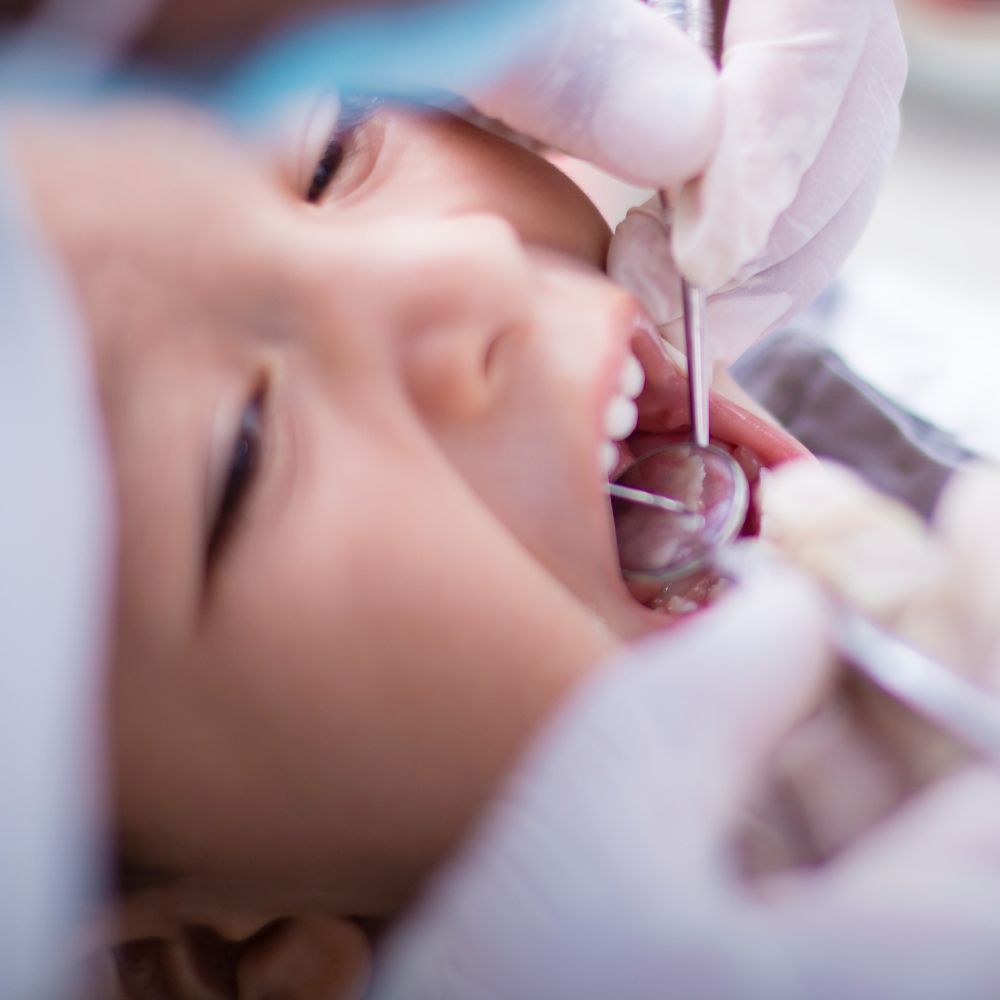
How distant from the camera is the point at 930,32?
1765 millimetres

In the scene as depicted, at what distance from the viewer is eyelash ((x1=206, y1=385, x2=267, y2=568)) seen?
2.06 feet

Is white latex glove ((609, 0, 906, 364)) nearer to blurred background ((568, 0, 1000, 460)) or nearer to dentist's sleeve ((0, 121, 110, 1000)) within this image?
blurred background ((568, 0, 1000, 460))

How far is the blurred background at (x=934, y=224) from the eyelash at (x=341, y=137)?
2.71ft

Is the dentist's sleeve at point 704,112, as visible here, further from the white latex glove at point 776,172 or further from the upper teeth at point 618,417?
the upper teeth at point 618,417

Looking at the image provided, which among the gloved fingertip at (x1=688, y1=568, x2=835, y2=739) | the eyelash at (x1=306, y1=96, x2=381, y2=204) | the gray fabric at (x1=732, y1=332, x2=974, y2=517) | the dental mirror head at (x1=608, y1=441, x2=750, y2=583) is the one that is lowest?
the gray fabric at (x1=732, y1=332, x2=974, y2=517)

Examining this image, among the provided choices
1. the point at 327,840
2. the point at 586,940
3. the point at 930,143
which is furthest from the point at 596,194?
the point at 586,940

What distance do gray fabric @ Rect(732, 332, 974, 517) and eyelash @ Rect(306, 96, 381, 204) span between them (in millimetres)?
641

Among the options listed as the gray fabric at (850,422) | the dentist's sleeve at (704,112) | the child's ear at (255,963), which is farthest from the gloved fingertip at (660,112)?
the child's ear at (255,963)

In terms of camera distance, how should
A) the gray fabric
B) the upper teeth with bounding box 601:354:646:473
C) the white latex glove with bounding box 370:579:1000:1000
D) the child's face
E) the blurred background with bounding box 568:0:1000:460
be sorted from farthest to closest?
the blurred background with bounding box 568:0:1000:460, the gray fabric, the upper teeth with bounding box 601:354:646:473, the child's face, the white latex glove with bounding box 370:579:1000:1000

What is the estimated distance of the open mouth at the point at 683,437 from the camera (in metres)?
0.79

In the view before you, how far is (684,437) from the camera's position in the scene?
3.01 feet

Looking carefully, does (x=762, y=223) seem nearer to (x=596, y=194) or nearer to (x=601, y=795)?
(x=601, y=795)

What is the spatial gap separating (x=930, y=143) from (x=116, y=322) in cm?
168

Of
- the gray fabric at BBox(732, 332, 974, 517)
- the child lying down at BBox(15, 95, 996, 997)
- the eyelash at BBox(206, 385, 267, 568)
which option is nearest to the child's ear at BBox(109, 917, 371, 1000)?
the child lying down at BBox(15, 95, 996, 997)
